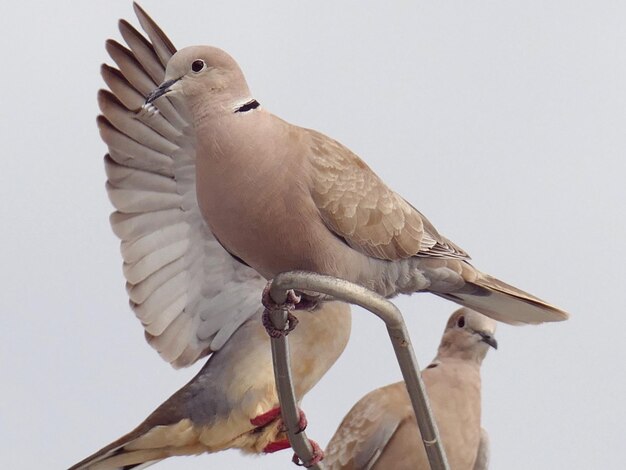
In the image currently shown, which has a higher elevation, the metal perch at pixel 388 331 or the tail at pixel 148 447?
the metal perch at pixel 388 331

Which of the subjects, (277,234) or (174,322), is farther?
(174,322)

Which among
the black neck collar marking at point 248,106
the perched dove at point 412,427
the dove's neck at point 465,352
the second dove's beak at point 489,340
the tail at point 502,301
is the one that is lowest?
the perched dove at point 412,427

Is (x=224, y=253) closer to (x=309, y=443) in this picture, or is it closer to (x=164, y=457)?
(x=164, y=457)

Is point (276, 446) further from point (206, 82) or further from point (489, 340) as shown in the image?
point (206, 82)

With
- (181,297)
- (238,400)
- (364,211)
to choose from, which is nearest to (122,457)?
(238,400)

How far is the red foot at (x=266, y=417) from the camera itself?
4820 mm

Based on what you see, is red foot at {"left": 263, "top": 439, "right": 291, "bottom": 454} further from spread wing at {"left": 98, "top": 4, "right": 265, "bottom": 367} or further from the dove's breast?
the dove's breast

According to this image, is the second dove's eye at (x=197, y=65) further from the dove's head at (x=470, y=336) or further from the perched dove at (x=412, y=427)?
the dove's head at (x=470, y=336)

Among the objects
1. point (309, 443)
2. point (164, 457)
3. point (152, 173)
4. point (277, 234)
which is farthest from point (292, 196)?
point (164, 457)

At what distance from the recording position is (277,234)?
11.2ft

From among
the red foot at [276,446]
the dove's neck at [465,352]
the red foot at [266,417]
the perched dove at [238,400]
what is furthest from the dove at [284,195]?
the dove's neck at [465,352]

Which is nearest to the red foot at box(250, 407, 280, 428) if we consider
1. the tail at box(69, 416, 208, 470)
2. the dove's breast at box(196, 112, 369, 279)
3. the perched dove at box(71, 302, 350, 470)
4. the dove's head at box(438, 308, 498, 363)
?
the perched dove at box(71, 302, 350, 470)

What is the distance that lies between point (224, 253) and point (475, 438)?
1.26 metres

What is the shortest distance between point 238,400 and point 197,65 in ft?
5.77
